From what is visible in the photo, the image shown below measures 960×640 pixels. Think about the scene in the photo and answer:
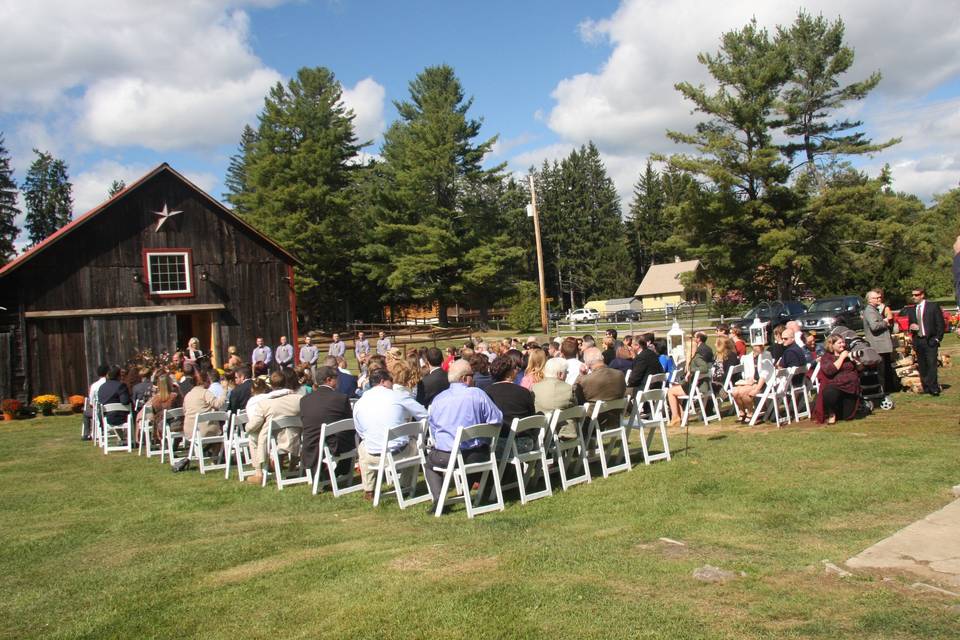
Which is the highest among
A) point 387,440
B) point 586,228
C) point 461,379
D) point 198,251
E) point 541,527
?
point 586,228

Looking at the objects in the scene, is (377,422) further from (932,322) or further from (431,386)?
(932,322)

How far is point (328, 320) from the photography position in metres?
51.3

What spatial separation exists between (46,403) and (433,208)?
30.8 m

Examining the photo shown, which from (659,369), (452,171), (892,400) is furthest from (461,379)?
(452,171)

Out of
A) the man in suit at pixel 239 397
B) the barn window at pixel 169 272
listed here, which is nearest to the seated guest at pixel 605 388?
the man in suit at pixel 239 397

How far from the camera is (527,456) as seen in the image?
23.2ft

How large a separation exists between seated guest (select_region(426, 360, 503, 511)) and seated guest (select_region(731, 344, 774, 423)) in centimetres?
514

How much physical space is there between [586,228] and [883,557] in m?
66.0

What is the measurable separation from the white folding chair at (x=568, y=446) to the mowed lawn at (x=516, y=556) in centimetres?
25

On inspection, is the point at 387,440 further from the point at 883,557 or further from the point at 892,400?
the point at 892,400

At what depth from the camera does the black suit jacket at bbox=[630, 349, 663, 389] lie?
11.3 metres

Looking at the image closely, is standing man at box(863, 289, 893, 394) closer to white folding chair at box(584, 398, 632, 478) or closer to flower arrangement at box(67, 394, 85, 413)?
white folding chair at box(584, 398, 632, 478)

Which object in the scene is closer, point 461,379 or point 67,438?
point 461,379

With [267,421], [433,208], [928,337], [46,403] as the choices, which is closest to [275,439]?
[267,421]
